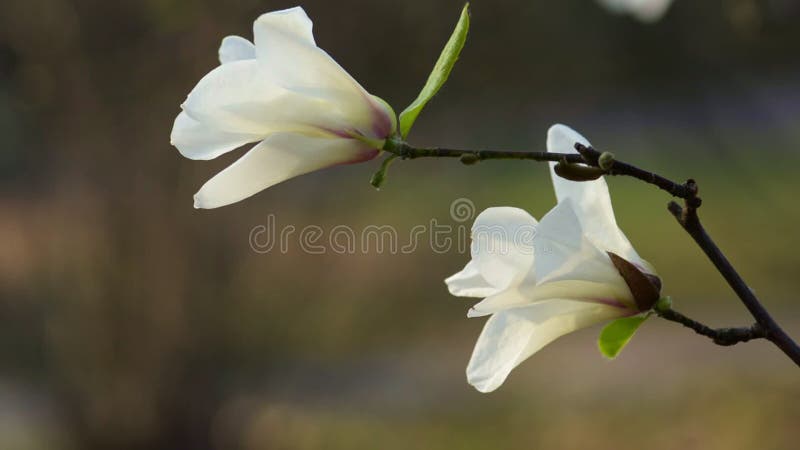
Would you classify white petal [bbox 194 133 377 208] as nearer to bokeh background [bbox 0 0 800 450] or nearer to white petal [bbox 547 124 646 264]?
white petal [bbox 547 124 646 264]

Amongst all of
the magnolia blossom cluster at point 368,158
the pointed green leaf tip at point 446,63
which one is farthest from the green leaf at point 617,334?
the pointed green leaf tip at point 446,63

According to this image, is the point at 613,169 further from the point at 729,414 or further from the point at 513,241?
the point at 729,414

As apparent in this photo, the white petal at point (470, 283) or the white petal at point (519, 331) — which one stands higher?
the white petal at point (470, 283)

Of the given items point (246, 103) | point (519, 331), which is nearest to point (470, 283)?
point (519, 331)

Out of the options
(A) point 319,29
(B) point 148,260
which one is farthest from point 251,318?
(A) point 319,29

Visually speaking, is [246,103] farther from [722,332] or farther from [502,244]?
[722,332]

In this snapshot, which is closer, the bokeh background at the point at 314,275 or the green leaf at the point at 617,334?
the green leaf at the point at 617,334

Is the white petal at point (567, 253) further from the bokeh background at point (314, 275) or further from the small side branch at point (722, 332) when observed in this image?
the bokeh background at point (314, 275)
